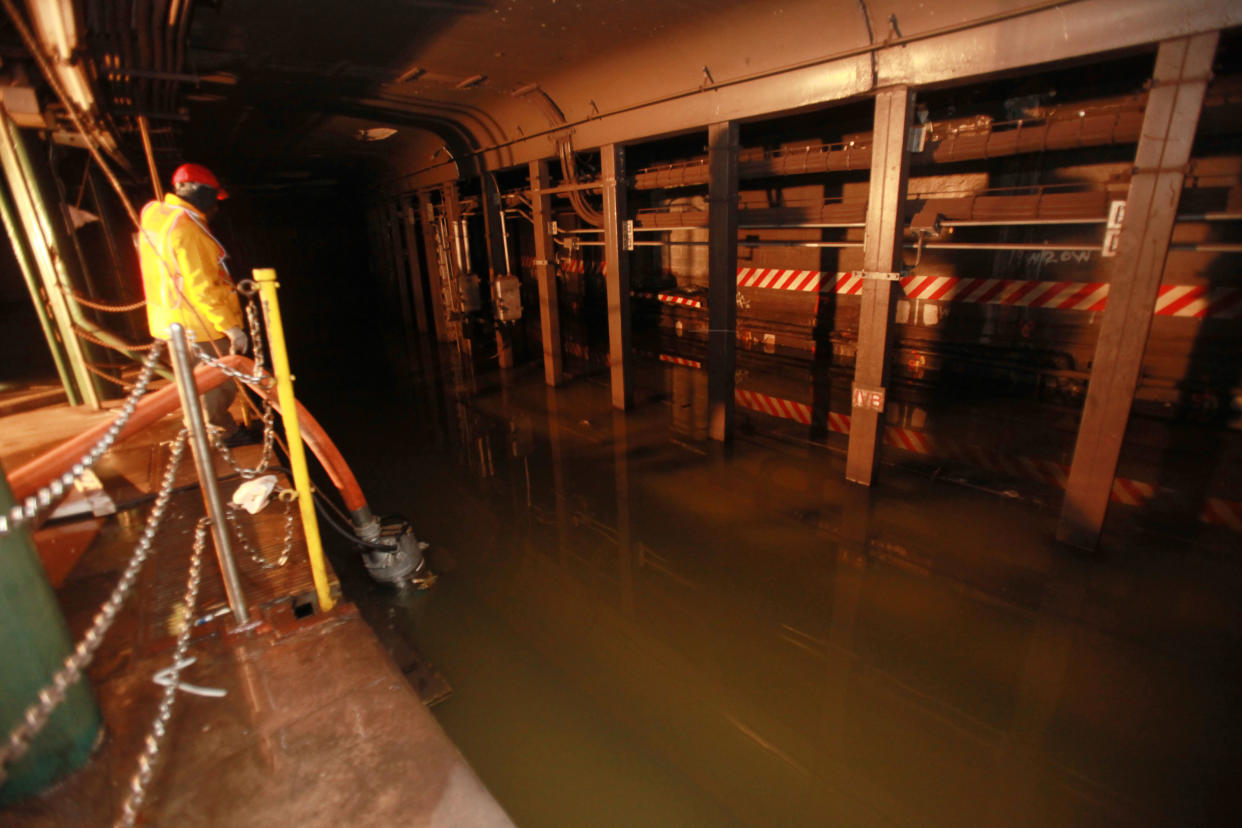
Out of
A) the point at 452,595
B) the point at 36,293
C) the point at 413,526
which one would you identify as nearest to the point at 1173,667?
the point at 452,595

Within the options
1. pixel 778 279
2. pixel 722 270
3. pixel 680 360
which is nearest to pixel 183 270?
pixel 722 270

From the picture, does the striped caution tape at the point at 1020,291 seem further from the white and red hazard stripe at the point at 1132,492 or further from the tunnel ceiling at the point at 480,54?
the tunnel ceiling at the point at 480,54

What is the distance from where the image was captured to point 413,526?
410cm

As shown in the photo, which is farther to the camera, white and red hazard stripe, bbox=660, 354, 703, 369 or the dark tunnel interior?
white and red hazard stripe, bbox=660, 354, 703, 369

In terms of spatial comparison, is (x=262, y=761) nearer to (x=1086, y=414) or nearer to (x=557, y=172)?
(x=1086, y=414)

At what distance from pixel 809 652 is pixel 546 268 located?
572 cm

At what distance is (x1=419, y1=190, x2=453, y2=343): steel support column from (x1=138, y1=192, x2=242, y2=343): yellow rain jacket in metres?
6.15

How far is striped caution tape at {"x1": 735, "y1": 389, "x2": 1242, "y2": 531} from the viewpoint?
388 cm

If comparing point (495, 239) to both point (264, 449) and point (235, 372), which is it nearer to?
point (264, 449)

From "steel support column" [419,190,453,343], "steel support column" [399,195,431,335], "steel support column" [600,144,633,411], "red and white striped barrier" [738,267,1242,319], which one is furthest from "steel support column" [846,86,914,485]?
"steel support column" [399,195,431,335]

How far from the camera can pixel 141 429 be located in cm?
224

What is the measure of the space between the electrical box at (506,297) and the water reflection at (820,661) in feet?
13.7

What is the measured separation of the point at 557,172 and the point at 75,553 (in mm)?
8961

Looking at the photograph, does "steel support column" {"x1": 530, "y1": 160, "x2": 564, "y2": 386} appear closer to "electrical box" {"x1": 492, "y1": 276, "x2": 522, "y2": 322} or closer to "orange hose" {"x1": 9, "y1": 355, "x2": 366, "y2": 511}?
"electrical box" {"x1": 492, "y1": 276, "x2": 522, "y2": 322}
